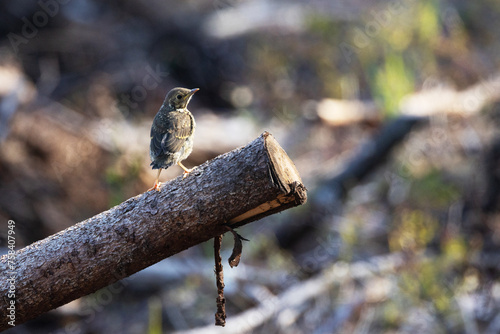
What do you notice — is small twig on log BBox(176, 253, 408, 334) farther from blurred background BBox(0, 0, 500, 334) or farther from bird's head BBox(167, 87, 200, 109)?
bird's head BBox(167, 87, 200, 109)

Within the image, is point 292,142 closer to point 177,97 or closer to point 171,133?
point 177,97

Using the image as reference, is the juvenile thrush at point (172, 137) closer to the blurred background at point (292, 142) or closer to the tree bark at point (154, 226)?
the tree bark at point (154, 226)

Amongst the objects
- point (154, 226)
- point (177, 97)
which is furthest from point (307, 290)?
point (154, 226)

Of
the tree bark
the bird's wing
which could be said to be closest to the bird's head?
the bird's wing

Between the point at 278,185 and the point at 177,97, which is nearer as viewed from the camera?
the point at 278,185

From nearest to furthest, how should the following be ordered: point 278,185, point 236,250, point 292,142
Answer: point 278,185
point 236,250
point 292,142

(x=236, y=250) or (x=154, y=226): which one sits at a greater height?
(x=154, y=226)
